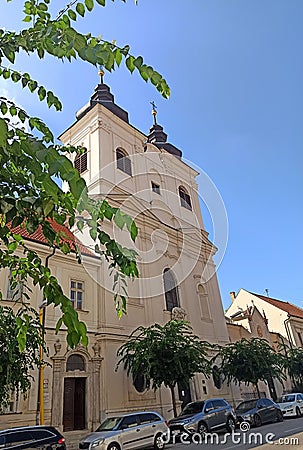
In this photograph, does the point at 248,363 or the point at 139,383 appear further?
the point at 248,363

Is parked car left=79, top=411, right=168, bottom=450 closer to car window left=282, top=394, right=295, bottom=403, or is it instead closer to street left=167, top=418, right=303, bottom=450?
street left=167, top=418, right=303, bottom=450

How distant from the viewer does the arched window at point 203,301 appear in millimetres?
26959

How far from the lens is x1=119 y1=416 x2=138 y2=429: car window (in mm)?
12558

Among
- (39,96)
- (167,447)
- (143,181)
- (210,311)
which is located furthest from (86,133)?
(39,96)

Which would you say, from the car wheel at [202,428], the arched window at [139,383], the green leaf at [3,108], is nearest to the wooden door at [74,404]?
the arched window at [139,383]

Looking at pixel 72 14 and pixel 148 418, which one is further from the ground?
pixel 72 14

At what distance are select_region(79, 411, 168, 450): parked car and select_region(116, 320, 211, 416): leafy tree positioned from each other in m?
2.72

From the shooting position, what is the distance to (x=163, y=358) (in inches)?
656

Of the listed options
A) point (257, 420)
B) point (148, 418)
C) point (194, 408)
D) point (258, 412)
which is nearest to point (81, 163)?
point (194, 408)

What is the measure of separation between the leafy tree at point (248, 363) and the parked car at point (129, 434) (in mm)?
9833

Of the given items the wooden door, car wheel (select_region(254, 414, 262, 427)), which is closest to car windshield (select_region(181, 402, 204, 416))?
car wheel (select_region(254, 414, 262, 427))

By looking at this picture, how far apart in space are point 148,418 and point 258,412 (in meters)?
7.52

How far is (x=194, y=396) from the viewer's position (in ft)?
71.8

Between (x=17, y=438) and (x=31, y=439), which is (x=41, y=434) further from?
(x=17, y=438)
